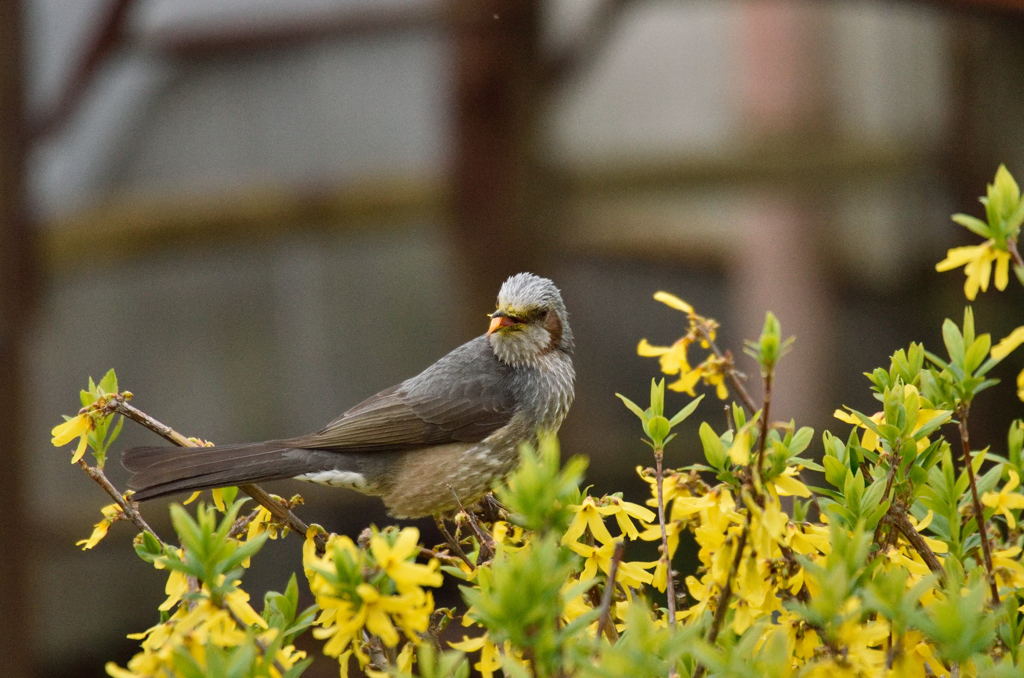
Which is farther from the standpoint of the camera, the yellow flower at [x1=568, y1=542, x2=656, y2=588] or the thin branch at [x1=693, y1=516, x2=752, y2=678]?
the yellow flower at [x1=568, y1=542, x2=656, y2=588]

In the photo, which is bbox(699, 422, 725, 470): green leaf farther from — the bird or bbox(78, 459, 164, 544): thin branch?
the bird

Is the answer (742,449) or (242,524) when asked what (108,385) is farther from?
(742,449)

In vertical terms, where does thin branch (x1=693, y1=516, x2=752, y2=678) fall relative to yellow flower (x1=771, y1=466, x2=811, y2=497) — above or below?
below

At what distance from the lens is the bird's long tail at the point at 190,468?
159 centimetres

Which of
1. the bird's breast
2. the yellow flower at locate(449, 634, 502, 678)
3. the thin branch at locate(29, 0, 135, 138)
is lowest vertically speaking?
the bird's breast

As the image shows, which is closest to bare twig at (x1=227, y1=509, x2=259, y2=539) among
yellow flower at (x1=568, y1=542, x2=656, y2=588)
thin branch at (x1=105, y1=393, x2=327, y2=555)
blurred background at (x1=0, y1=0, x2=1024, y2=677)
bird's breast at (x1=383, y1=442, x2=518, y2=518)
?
thin branch at (x1=105, y1=393, x2=327, y2=555)

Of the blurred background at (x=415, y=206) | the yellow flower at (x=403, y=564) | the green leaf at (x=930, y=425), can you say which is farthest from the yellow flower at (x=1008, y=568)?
the blurred background at (x=415, y=206)

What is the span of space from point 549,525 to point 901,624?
35 cm

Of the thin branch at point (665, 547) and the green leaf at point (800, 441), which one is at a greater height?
the green leaf at point (800, 441)

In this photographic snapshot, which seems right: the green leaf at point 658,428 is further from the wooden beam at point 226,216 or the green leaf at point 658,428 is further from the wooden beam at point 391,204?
the wooden beam at point 226,216

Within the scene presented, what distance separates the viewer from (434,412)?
2115 millimetres

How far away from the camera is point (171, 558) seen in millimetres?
1108

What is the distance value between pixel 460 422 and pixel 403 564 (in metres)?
1.12

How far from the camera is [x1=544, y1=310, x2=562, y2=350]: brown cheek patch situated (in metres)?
2.20
